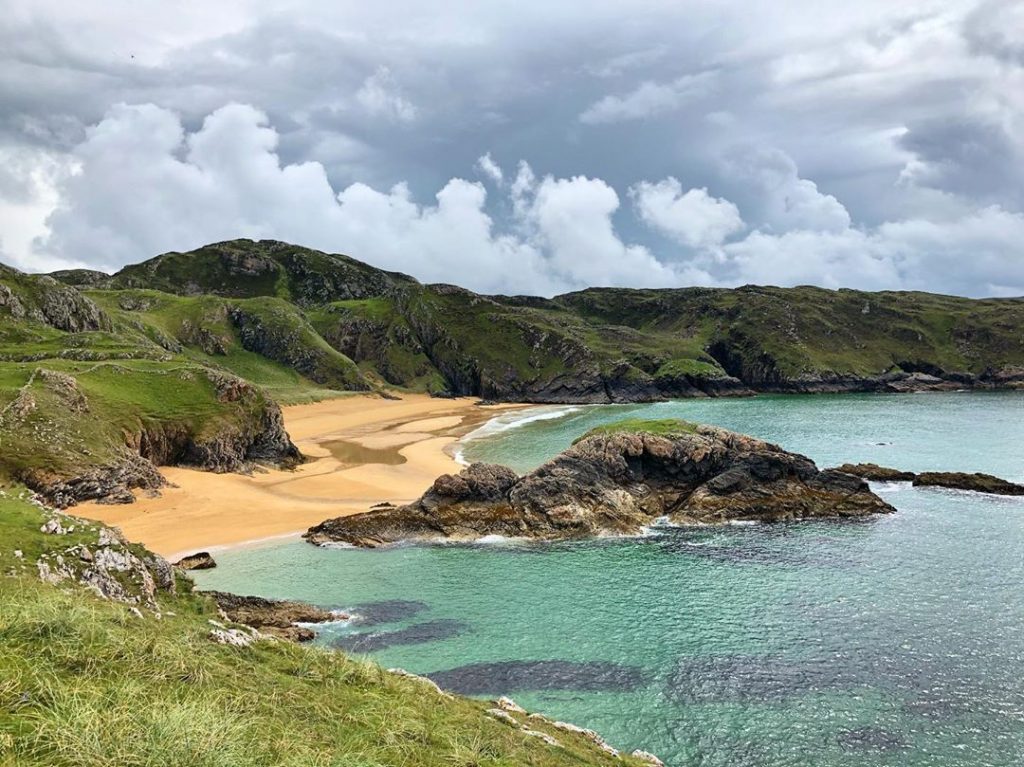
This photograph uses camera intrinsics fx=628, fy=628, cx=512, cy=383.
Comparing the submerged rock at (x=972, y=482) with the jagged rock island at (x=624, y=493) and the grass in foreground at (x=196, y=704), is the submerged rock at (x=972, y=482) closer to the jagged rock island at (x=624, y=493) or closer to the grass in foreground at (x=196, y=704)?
the jagged rock island at (x=624, y=493)

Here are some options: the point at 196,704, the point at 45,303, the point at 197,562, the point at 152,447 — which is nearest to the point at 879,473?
the point at 197,562

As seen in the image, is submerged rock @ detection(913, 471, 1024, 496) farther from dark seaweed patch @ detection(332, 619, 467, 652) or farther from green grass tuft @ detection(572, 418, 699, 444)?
dark seaweed patch @ detection(332, 619, 467, 652)

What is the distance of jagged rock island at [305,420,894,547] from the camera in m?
47.8

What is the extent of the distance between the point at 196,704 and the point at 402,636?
20.7 meters

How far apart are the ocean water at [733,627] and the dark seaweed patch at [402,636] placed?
0.13 m

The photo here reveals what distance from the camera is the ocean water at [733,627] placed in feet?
73.2

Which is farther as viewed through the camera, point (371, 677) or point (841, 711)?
point (841, 711)

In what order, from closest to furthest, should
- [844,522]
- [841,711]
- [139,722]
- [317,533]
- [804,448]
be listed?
[139,722], [841,711], [317,533], [844,522], [804,448]

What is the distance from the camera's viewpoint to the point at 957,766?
20172mm

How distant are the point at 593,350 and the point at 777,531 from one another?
15151 cm

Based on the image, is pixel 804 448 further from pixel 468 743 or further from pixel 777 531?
pixel 468 743

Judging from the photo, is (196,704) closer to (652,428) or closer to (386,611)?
(386,611)

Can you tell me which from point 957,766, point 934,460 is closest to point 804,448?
point 934,460

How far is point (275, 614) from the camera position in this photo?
3147 cm
